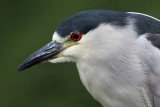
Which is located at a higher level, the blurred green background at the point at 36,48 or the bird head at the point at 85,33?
the bird head at the point at 85,33

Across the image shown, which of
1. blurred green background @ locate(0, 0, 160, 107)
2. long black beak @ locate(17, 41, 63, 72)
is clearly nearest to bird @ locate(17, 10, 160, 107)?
long black beak @ locate(17, 41, 63, 72)

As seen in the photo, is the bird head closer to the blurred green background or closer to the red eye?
the red eye

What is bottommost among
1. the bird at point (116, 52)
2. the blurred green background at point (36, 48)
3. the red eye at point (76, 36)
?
the blurred green background at point (36, 48)

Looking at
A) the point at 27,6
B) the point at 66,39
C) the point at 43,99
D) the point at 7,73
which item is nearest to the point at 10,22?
the point at 27,6

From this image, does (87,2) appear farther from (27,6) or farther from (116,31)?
(116,31)

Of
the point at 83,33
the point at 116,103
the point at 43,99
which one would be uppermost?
the point at 83,33

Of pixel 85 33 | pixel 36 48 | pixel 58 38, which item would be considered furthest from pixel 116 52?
pixel 36 48

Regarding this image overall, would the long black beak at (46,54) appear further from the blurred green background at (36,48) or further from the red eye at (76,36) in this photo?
the blurred green background at (36,48)

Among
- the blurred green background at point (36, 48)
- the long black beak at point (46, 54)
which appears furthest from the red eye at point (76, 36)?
the blurred green background at point (36, 48)
